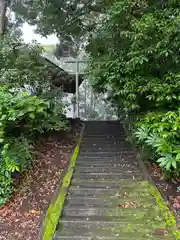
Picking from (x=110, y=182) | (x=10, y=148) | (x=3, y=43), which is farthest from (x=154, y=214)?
(x=3, y=43)

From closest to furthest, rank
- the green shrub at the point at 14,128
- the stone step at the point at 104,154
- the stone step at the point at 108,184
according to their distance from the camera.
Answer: the green shrub at the point at 14,128 → the stone step at the point at 108,184 → the stone step at the point at 104,154

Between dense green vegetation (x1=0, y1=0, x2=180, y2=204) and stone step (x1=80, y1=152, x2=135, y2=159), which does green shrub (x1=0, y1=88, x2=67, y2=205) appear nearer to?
dense green vegetation (x1=0, y1=0, x2=180, y2=204)

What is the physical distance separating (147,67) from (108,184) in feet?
9.93

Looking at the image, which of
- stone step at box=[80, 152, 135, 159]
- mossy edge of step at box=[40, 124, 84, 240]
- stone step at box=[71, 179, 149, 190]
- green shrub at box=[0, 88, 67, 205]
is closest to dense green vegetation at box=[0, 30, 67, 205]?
green shrub at box=[0, 88, 67, 205]

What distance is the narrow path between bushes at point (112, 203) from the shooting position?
5098mm

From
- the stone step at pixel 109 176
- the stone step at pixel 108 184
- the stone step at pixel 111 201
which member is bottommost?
the stone step at pixel 111 201

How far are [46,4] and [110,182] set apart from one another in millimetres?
6863

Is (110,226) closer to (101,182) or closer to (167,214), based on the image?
(167,214)

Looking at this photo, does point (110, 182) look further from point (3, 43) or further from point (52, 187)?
point (3, 43)

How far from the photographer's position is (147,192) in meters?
6.34

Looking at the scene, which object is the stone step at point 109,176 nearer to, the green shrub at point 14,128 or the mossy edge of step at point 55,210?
the mossy edge of step at point 55,210

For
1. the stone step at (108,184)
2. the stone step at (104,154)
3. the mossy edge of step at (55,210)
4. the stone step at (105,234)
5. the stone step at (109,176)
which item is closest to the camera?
the stone step at (105,234)

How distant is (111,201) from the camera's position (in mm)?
6074

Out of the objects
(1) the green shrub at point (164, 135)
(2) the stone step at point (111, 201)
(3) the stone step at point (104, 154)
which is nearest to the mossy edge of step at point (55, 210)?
(2) the stone step at point (111, 201)
